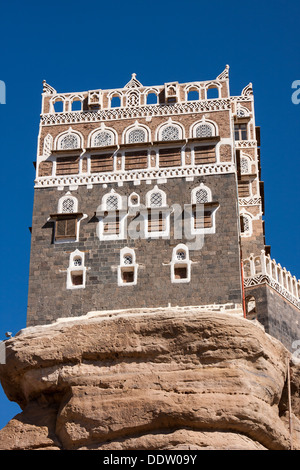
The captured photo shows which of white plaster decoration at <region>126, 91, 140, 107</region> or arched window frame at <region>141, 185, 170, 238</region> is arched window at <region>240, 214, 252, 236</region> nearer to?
white plaster decoration at <region>126, 91, 140, 107</region>

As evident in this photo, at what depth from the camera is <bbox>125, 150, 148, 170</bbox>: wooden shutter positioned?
113 ft

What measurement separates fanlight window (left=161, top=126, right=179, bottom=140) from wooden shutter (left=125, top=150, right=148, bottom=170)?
2.61ft

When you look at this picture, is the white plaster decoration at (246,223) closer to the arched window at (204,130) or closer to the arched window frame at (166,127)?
the arched window at (204,130)

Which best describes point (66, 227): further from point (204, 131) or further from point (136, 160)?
point (204, 131)

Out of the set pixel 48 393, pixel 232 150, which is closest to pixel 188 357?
pixel 48 393

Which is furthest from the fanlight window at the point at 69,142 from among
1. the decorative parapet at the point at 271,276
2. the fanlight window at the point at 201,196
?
the decorative parapet at the point at 271,276

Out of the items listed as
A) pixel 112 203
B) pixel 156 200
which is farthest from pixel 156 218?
pixel 112 203

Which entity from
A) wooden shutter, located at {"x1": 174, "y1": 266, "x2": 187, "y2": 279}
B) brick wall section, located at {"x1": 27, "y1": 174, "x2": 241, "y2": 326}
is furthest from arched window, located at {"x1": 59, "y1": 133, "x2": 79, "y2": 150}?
wooden shutter, located at {"x1": 174, "y1": 266, "x2": 187, "y2": 279}

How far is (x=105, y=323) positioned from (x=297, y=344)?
35.8 ft

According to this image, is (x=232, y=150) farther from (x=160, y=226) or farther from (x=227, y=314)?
(x=227, y=314)

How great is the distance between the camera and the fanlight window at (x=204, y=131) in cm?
3456

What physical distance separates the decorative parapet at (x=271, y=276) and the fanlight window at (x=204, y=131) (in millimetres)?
6407
